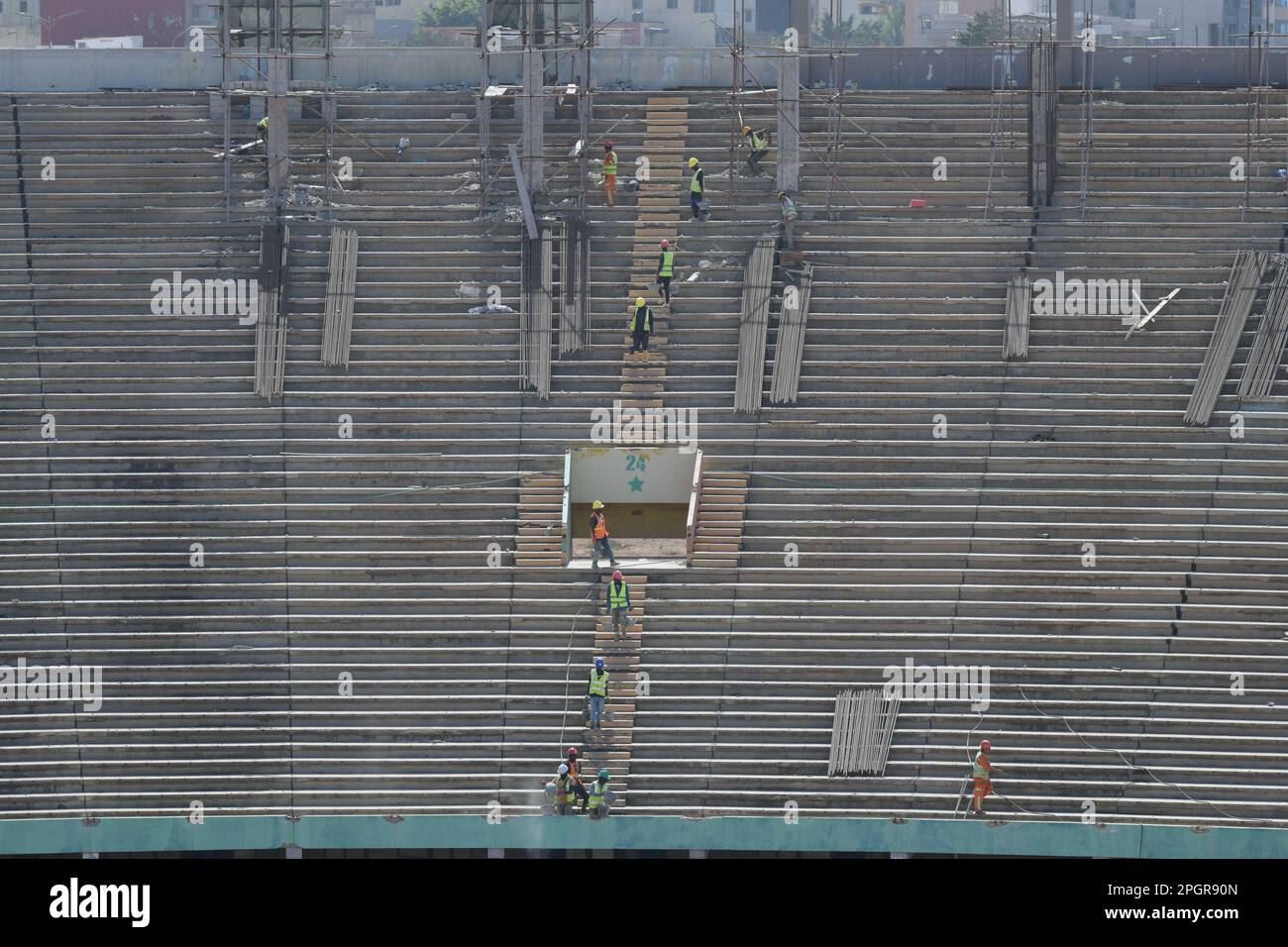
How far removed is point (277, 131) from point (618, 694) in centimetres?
1519

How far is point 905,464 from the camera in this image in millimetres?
37000

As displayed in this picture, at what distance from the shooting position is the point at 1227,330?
38.8 m

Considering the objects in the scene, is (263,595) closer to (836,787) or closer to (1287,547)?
(836,787)

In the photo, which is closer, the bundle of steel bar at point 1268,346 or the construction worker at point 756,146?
the bundle of steel bar at point 1268,346

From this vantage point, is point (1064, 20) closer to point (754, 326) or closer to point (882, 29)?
point (754, 326)

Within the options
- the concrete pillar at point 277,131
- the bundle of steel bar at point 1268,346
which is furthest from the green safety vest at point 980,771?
the concrete pillar at point 277,131

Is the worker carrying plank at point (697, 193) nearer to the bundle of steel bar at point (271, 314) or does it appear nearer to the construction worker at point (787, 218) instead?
the construction worker at point (787, 218)

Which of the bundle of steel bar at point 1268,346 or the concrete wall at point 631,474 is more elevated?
the bundle of steel bar at point 1268,346

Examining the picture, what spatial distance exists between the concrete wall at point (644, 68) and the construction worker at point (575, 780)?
18707 millimetres

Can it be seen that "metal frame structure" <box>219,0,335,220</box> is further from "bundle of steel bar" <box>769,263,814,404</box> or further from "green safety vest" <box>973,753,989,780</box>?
"green safety vest" <box>973,753,989,780</box>

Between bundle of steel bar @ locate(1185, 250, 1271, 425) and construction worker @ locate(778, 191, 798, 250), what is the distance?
787cm

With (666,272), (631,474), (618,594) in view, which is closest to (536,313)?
(666,272)

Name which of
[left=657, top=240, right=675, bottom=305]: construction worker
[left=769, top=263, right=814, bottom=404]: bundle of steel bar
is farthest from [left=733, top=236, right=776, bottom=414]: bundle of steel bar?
[left=657, top=240, right=675, bottom=305]: construction worker

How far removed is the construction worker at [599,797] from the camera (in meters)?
31.6
